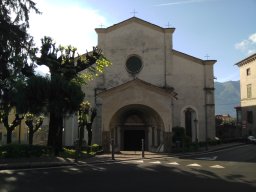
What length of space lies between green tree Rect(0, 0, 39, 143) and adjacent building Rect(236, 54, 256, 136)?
46959mm

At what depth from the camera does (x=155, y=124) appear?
37.5 m

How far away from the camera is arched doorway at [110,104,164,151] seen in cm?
3694

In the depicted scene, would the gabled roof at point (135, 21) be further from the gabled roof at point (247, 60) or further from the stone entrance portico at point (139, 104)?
the gabled roof at point (247, 60)

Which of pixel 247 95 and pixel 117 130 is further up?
pixel 247 95

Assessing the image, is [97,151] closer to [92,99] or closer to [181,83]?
[92,99]

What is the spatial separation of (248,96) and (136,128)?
109 ft

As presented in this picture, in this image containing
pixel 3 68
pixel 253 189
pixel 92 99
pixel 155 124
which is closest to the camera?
pixel 253 189

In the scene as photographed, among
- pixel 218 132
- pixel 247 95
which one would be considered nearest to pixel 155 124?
pixel 218 132

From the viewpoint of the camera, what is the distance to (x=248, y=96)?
218 ft

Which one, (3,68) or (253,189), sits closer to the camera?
(253,189)

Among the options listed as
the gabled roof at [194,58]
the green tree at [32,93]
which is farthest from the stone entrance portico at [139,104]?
the green tree at [32,93]

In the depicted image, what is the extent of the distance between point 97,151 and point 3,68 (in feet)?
Result: 35.0

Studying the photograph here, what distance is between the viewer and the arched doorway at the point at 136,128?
36938mm

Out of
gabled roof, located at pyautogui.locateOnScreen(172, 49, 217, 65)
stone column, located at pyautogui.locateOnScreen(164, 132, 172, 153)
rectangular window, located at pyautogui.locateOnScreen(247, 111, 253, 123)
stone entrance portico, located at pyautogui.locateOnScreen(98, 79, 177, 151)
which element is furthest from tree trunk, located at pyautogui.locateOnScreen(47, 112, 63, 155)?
rectangular window, located at pyautogui.locateOnScreen(247, 111, 253, 123)
